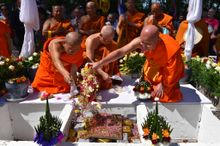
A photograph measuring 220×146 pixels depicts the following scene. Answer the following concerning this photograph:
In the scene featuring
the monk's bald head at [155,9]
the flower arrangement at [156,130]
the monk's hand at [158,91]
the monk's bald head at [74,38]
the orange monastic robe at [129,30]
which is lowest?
the monk's hand at [158,91]

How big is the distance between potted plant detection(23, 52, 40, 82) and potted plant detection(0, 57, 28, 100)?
0.20m

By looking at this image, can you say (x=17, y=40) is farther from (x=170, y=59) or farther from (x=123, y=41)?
(x=170, y=59)

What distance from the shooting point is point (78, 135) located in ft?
10.9

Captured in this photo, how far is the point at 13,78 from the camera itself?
425 centimetres

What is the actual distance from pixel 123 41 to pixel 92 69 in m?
2.88

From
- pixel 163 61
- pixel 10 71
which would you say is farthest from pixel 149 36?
pixel 10 71

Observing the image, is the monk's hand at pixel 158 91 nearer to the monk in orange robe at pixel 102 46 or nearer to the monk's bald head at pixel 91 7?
the monk in orange robe at pixel 102 46

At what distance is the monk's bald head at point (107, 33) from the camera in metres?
4.34

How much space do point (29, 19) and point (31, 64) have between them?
823 mm

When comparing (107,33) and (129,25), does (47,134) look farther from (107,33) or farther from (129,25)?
(129,25)

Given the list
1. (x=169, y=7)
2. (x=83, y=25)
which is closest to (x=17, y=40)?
(x=83, y=25)

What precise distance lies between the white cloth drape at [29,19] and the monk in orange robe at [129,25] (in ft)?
5.94

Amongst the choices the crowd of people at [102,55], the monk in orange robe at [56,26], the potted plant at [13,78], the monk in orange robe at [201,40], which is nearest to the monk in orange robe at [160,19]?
the crowd of people at [102,55]

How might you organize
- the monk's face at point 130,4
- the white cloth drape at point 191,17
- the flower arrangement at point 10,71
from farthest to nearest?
the monk's face at point 130,4 < the white cloth drape at point 191,17 < the flower arrangement at point 10,71
